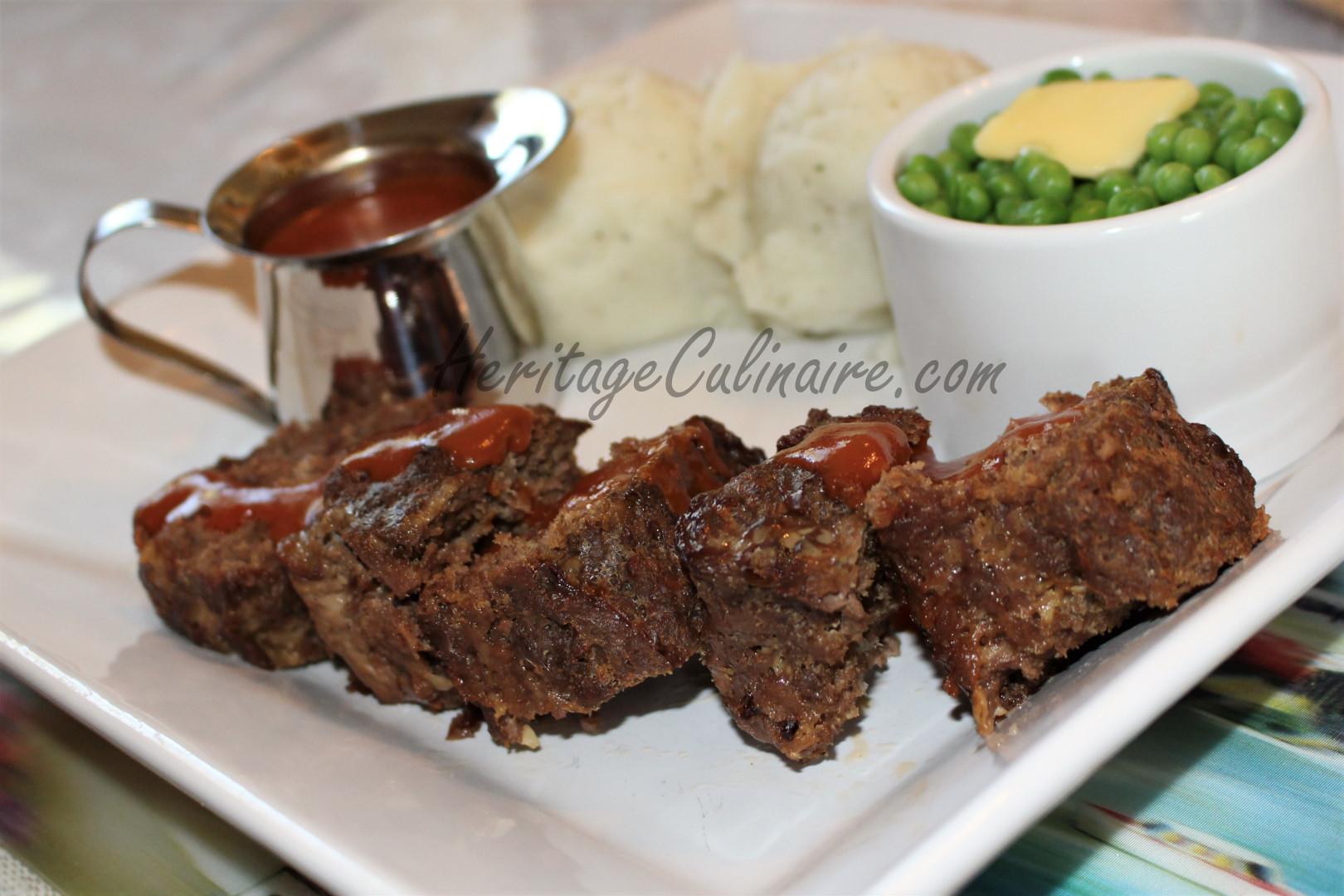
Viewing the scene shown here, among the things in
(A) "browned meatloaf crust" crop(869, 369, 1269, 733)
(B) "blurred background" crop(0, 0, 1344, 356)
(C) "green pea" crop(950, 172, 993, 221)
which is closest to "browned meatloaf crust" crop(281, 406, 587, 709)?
(A) "browned meatloaf crust" crop(869, 369, 1269, 733)

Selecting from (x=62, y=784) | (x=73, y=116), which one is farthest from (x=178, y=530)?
(x=73, y=116)

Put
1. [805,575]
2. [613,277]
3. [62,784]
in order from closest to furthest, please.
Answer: [805,575] < [62,784] < [613,277]

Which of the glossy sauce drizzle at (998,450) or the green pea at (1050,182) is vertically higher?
the green pea at (1050,182)

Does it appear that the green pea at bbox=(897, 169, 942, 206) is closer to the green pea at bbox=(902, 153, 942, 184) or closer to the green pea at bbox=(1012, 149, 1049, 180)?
the green pea at bbox=(902, 153, 942, 184)

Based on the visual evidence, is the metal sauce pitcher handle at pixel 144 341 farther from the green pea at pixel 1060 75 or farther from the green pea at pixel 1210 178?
the green pea at pixel 1210 178

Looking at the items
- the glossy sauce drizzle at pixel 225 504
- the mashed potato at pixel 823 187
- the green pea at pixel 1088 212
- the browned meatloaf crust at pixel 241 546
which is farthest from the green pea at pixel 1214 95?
the glossy sauce drizzle at pixel 225 504

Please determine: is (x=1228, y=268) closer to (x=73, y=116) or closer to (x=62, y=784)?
(x=62, y=784)
